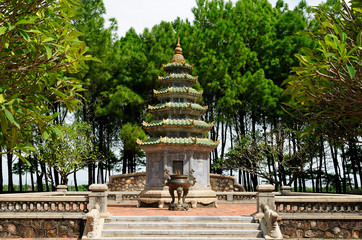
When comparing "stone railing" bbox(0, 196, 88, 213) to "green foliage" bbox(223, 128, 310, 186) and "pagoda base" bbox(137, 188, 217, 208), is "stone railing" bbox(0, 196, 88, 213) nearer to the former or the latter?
"pagoda base" bbox(137, 188, 217, 208)

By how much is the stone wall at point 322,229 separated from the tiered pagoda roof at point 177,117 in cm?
755

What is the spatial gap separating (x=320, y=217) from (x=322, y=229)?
414 mm

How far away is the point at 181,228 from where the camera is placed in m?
12.2

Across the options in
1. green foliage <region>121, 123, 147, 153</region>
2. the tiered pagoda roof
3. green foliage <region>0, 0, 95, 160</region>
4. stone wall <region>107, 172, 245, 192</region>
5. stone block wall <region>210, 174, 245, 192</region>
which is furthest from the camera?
green foliage <region>121, 123, 147, 153</region>

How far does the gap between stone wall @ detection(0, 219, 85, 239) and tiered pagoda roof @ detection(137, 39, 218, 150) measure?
7.43m

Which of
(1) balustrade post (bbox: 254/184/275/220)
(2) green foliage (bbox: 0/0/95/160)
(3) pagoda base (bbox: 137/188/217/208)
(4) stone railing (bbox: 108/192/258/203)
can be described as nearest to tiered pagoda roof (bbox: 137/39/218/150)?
(3) pagoda base (bbox: 137/188/217/208)

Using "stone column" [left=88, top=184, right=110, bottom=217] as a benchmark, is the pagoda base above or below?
below

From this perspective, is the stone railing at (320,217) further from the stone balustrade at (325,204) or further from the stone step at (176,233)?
the stone step at (176,233)

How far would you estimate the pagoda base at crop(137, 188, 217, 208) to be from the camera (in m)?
18.5

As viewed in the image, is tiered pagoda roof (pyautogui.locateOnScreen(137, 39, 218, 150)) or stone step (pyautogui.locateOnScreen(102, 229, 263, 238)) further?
tiered pagoda roof (pyautogui.locateOnScreen(137, 39, 218, 150))

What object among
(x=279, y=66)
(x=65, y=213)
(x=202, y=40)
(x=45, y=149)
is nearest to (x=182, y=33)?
(x=202, y=40)

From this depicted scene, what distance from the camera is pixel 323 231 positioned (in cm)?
1226

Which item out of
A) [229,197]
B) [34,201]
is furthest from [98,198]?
[229,197]

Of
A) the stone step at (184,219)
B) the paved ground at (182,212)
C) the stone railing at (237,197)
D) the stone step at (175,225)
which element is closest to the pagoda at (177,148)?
the paved ground at (182,212)
